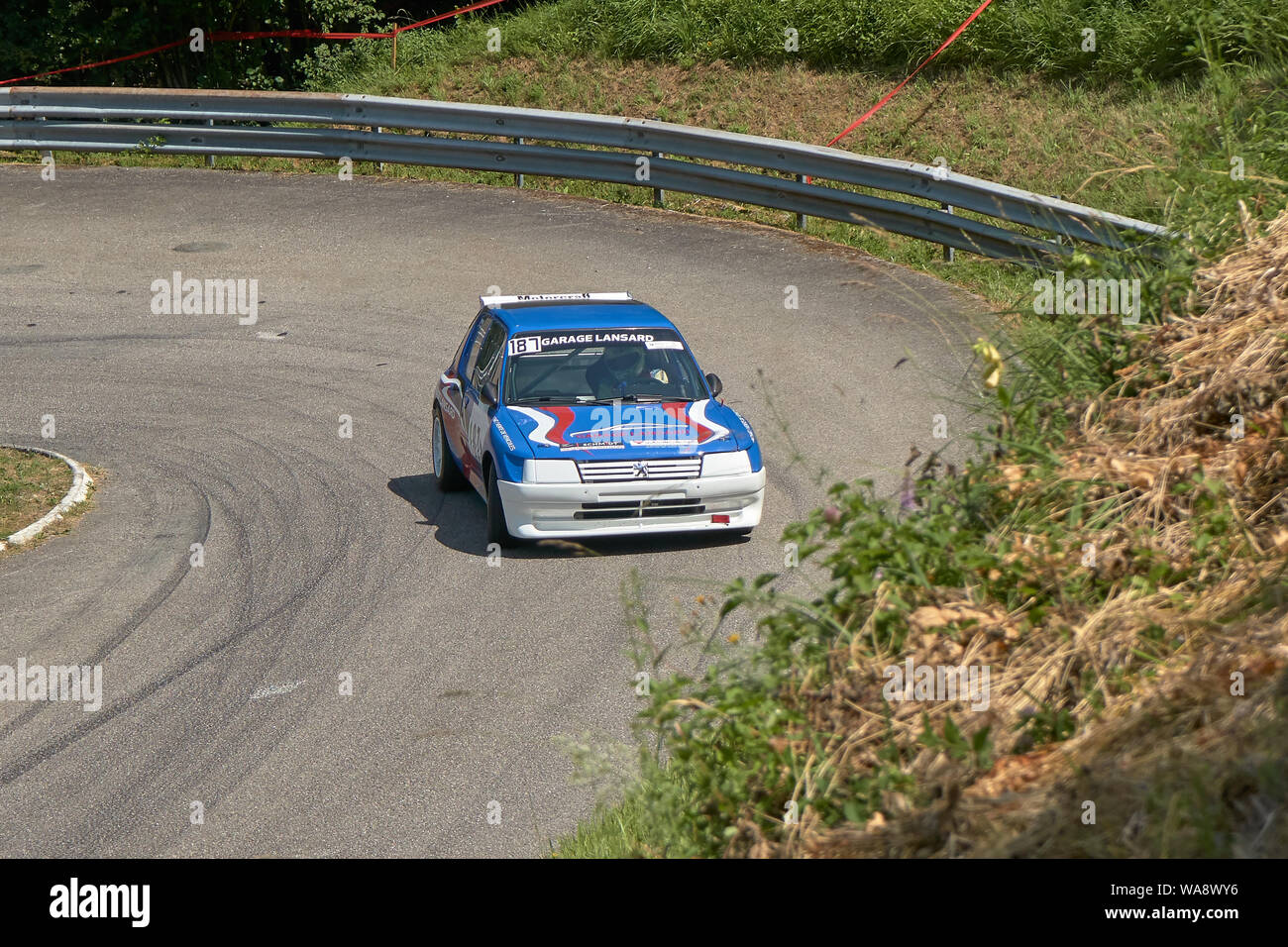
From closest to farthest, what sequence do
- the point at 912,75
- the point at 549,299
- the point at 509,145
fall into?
the point at 549,299, the point at 912,75, the point at 509,145

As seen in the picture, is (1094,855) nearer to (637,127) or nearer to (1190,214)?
(1190,214)

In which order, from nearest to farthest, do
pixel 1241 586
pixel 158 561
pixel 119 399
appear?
pixel 1241 586 < pixel 158 561 < pixel 119 399

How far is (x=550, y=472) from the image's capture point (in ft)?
34.4

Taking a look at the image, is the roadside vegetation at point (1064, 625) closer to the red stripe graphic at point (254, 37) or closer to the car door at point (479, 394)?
the car door at point (479, 394)

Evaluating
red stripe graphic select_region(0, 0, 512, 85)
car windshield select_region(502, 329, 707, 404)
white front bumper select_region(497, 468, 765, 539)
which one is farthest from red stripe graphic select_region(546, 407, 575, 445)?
red stripe graphic select_region(0, 0, 512, 85)

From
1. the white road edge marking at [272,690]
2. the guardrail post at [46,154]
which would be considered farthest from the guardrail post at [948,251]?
the guardrail post at [46,154]

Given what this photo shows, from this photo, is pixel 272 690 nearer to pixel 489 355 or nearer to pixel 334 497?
pixel 334 497

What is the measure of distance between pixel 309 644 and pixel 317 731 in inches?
49.4

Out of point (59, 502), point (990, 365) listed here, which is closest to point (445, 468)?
point (59, 502)

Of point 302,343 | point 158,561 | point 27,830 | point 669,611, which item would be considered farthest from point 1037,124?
point 27,830

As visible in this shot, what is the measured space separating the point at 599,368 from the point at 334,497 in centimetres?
256

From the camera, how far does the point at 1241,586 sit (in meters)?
4.69

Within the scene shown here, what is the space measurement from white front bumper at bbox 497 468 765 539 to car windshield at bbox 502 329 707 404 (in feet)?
3.62

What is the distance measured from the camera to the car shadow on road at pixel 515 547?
10.9 meters
